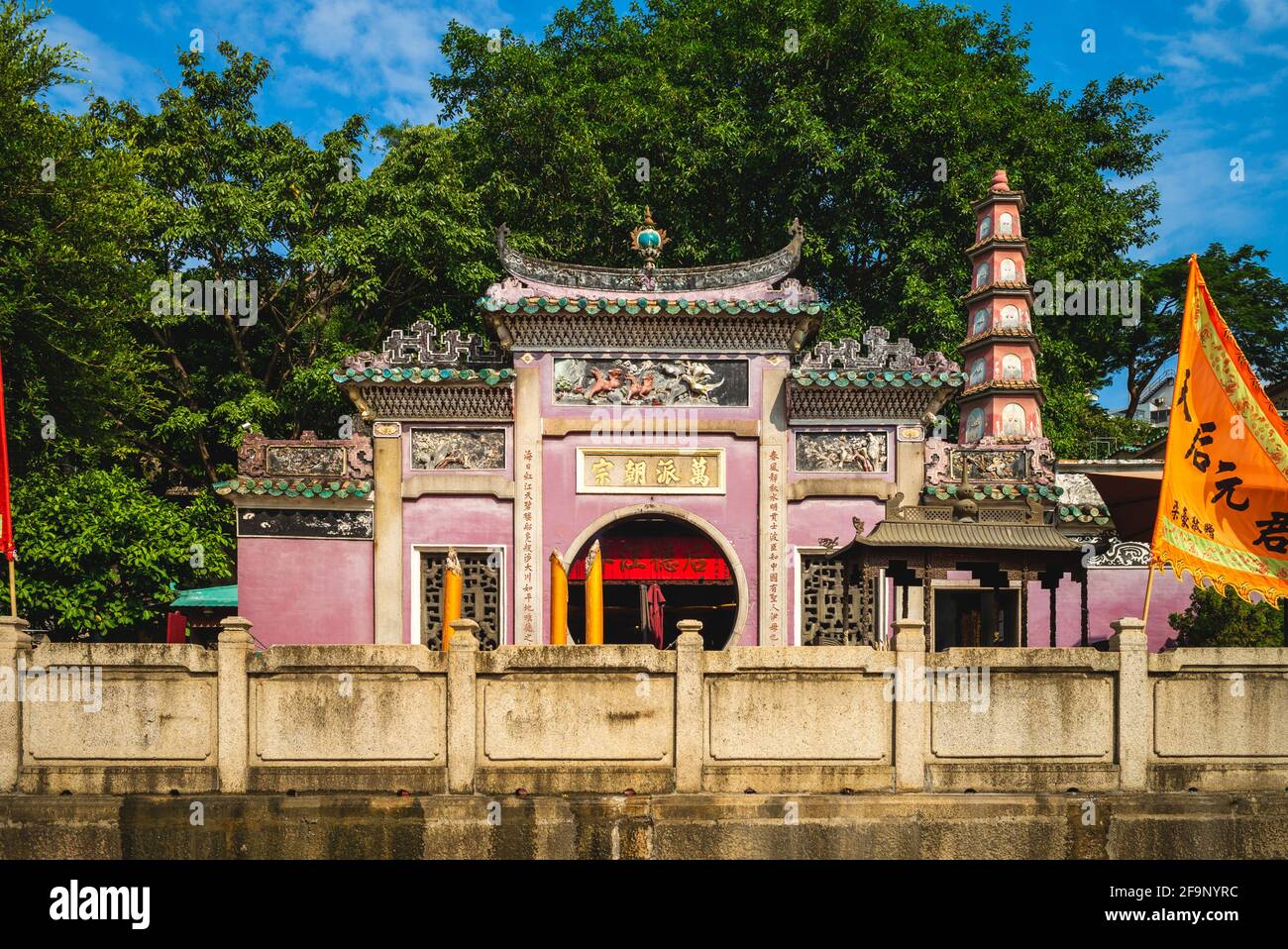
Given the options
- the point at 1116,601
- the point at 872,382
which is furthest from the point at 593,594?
the point at 1116,601

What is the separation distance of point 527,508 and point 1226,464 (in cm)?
848

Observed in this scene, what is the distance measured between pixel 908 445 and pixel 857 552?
3643 millimetres

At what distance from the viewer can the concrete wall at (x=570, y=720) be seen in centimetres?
1015

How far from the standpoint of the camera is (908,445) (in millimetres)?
16203

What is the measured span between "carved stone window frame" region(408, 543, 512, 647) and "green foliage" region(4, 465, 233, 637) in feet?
16.8

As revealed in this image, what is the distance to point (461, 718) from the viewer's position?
10.1m

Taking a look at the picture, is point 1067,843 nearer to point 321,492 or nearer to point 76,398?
point 321,492

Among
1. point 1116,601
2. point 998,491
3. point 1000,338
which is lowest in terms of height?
point 1116,601

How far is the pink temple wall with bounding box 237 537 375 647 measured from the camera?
52.4 feet

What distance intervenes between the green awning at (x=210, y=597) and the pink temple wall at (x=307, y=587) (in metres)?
1.86

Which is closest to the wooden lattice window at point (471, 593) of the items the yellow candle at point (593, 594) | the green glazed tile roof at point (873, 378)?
the yellow candle at point (593, 594)

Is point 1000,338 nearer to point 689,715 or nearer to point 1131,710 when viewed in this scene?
point 1131,710

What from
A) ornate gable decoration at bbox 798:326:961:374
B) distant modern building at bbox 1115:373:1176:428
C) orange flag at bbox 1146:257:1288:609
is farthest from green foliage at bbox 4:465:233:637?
distant modern building at bbox 1115:373:1176:428

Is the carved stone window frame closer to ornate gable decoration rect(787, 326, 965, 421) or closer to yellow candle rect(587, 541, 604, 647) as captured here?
yellow candle rect(587, 541, 604, 647)
